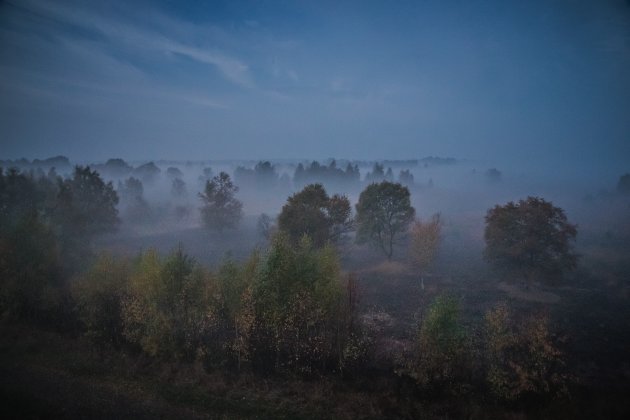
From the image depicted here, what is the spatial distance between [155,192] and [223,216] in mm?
118881

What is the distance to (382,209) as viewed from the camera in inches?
2581

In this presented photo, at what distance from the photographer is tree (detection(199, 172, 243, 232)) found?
8194 cm

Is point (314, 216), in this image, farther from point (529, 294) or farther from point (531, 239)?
point (529, 294)

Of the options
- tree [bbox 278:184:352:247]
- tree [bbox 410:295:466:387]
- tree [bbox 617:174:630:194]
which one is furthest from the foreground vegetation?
tree [bbox 617:174:630:194]

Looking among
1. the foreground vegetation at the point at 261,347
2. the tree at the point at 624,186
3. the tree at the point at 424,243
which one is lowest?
the foreground vegetation at the point at 261,347

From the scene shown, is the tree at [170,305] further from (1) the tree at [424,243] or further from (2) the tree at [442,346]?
(1) the tree at [424,243]

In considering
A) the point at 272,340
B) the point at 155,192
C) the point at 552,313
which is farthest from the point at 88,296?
the point at 155,192

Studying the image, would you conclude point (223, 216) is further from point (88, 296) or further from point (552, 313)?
point (552, 313)

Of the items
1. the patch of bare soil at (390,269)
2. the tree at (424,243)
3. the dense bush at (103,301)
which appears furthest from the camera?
the patch of bare soil at (390,269)

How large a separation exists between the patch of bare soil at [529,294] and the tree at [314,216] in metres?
28.1

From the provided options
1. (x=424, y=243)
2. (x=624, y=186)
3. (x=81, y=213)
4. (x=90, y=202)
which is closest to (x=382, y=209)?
(x=424, y=243)

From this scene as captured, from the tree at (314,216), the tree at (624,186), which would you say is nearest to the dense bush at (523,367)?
the tree at (314,216)

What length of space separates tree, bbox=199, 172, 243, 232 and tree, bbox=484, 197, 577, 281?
57303 millimetres

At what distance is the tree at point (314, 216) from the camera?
56.5 metres
